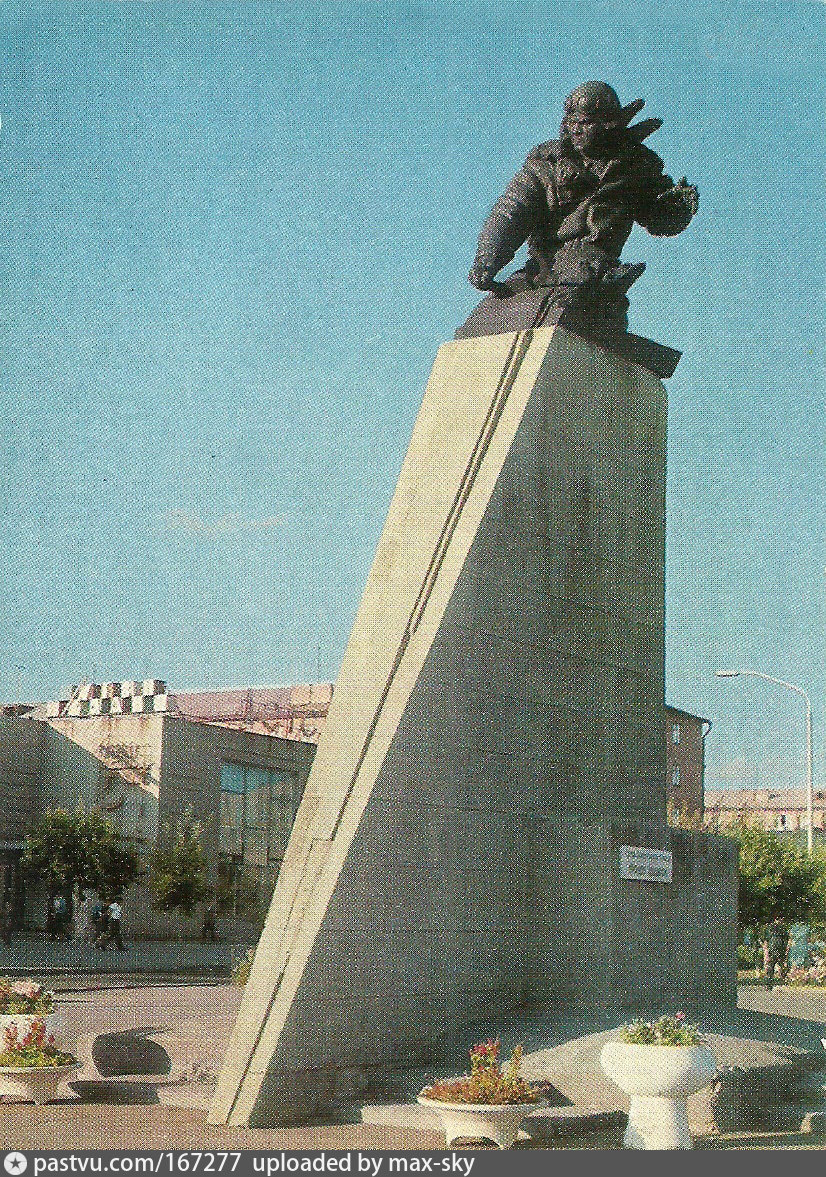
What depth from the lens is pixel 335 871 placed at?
35.4ft

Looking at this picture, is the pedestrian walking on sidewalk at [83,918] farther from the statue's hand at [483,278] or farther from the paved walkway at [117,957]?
the statue's hand at [483,278]

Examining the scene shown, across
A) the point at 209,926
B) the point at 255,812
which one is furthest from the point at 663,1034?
the point at 255,812

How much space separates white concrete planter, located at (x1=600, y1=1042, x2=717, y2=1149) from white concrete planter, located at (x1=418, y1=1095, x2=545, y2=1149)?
0.66m

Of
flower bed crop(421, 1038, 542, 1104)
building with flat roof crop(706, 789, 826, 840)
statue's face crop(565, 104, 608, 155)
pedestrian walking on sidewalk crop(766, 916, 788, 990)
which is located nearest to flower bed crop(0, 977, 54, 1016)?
flower bed crop(421, 1038, 542, 1104)

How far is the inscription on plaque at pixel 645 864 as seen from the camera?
12891 mm

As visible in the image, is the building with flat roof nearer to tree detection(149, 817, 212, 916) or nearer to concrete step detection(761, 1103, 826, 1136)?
tree detection(149, 817, 212, 916)

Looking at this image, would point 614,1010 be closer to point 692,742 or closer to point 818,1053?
point 818,1053

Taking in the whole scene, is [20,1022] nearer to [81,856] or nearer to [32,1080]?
[32,1080]

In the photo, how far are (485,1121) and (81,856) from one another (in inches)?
1569

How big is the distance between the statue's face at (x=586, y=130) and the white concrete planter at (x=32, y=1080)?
927cm

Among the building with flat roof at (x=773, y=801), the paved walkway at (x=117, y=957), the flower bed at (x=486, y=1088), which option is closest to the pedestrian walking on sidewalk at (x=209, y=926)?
the paved walkway at (x=117, y=957)

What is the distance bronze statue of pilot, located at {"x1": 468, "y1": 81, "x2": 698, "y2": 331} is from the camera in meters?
13.8

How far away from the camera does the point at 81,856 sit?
155 feet

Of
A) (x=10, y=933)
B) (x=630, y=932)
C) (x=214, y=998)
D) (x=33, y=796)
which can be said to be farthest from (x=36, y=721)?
(x=630, y=932)
